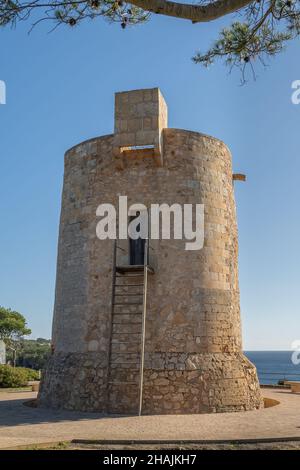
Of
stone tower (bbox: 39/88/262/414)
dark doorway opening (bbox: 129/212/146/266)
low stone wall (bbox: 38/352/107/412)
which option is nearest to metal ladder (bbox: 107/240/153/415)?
stone tower (bbox: 39/88/262/414)

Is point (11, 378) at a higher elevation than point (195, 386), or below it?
below

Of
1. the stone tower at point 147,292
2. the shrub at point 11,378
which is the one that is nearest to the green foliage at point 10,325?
the shrub at point 11,378

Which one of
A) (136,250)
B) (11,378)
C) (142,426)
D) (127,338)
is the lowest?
(142,426)

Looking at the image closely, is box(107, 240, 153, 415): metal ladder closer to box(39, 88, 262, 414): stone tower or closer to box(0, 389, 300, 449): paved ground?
box(39, 88, 262, 414): stone tower

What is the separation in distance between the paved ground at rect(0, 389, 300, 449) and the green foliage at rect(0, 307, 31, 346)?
3608 cm

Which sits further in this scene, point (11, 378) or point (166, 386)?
point (11, 378)

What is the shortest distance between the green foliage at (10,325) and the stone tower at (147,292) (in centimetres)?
3479

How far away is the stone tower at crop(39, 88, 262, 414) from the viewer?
466 inches

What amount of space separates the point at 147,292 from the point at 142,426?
3.69 meters

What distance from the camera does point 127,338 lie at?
12.1 metres

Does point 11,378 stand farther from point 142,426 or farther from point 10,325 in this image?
point 10,325

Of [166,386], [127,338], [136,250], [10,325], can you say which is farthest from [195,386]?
[10,325]

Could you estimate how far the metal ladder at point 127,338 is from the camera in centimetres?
1154
